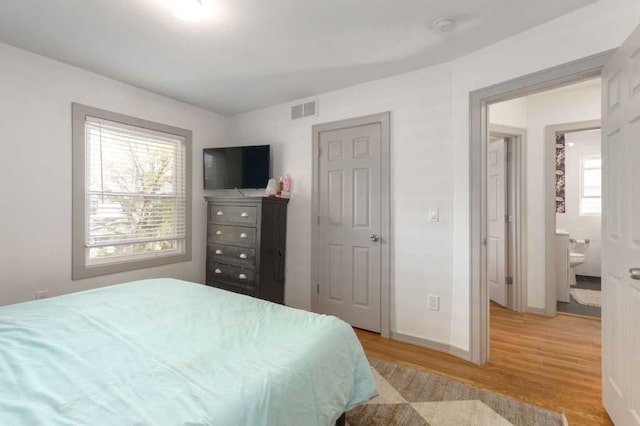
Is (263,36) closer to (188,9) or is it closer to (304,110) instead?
(188,9)

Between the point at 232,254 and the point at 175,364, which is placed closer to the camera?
the point at 175,364

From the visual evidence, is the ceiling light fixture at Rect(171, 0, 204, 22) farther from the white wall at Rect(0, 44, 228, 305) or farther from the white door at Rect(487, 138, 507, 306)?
the white door at Rect(487, 138, 507, 306)

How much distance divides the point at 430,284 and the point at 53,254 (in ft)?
10.6

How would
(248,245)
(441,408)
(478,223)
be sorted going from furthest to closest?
1. (248,245)
2. (478,223)
3. (441,408)

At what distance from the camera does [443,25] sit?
202cm

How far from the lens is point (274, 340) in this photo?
125 centimetres

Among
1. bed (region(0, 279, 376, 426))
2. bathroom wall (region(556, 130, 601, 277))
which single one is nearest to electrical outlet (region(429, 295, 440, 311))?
bed (region(0, 279, 376, 426))

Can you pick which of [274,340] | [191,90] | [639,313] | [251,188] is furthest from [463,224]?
[191,90]

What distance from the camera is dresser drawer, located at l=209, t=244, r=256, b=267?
10.3ft

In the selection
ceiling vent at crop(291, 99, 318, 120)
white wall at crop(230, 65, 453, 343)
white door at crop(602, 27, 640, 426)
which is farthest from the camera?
ceiling vent at crop(291, 99, 318, 120)

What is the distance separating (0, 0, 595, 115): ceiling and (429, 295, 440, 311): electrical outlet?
2.01m

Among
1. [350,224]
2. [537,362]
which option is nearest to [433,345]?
[537,362]

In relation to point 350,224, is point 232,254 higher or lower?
lower

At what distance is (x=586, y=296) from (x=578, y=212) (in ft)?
5.35
